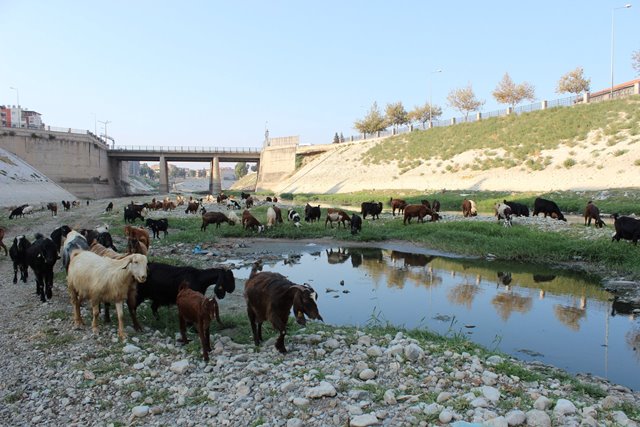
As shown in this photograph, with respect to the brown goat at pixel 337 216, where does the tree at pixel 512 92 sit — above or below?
above

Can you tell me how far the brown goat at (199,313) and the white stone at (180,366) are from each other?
275 millimetres

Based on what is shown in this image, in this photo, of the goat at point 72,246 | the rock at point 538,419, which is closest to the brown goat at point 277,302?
the rock at point 538,419

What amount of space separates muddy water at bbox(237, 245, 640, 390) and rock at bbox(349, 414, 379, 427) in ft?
12.6

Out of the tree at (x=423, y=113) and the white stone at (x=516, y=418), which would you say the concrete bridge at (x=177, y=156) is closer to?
the tree at (x=423, y=113)

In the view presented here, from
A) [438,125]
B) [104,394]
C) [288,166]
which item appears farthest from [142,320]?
[288,166]

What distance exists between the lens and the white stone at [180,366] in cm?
595

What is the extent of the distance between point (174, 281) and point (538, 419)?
5.85m

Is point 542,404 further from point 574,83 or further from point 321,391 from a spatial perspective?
point 574,83

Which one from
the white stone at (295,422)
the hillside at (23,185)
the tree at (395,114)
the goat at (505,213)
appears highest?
the tree at (395,114)

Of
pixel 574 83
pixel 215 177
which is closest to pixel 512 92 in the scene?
pixel 574 83

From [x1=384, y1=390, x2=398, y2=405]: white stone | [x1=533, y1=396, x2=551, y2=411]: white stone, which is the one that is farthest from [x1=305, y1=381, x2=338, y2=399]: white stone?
[x1=533, y1=396, x2=551, y2=411]: white stone

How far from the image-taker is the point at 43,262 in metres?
9.45

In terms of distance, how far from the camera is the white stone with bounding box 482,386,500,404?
4.78 m

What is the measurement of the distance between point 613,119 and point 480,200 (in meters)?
20.5
